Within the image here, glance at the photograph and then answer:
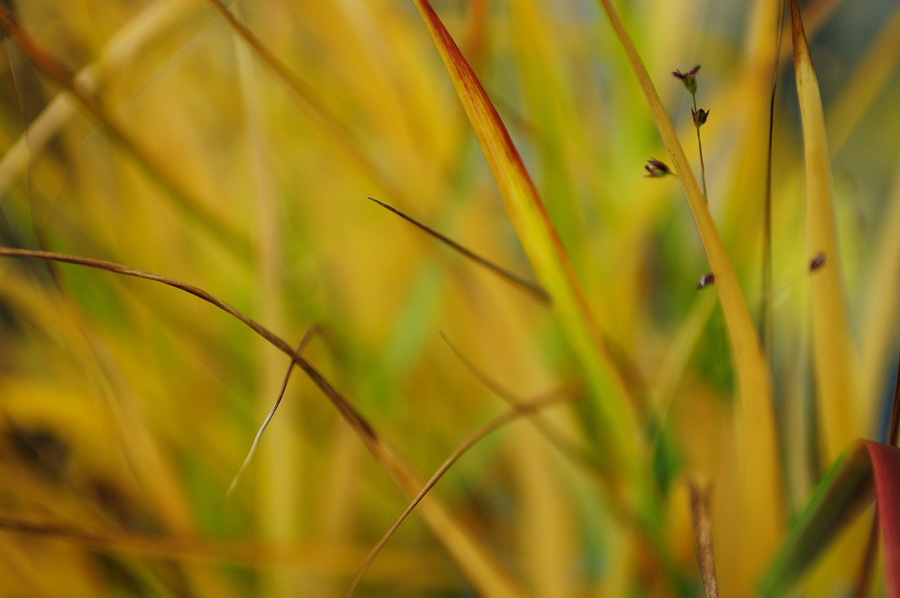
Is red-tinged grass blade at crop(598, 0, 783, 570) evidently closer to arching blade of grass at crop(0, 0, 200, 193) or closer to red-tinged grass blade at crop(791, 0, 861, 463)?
red-tinged grass blade at crop(791, 0, 861, 463)

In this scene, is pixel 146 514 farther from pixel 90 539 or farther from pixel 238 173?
pixel 238 173

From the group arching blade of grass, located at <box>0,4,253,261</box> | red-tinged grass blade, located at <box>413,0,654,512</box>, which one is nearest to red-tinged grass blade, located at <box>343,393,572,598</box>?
red-tinged grass blade, located at <box>413,0,654,512</box>

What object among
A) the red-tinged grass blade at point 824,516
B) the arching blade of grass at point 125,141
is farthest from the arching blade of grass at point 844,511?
the arching blade of grass at point 125,141

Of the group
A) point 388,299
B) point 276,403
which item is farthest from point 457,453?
point 388,299

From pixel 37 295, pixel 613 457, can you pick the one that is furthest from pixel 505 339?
pixel 37 295

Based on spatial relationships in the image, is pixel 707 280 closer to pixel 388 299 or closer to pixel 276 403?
pixel 276 403

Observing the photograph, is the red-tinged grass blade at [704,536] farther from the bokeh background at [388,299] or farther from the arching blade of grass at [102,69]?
the arching blade of grass at [102,69]
